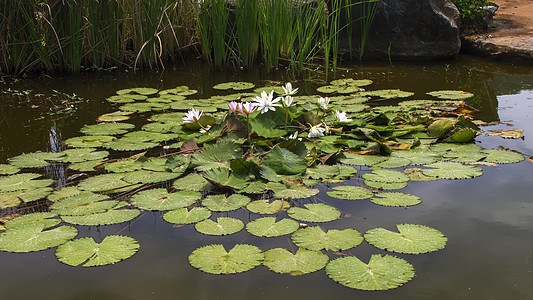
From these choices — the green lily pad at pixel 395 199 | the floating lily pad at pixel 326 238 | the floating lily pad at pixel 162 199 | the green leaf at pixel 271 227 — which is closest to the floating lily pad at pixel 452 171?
the green lily pad at pixel 395 199

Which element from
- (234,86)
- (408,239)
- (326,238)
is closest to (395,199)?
(408,239)

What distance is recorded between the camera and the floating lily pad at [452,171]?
2.03 metres

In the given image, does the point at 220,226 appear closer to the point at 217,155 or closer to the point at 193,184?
the point at 193,184

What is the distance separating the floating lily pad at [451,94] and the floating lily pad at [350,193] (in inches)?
67.1

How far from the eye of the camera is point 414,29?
495 centimetres

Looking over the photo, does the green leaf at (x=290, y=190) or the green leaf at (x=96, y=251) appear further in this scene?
the green leaf at (x=290, y=190)

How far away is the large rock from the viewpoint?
488 cm

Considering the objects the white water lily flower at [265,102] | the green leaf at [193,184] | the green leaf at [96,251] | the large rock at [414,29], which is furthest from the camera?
the large rock at [414,29]

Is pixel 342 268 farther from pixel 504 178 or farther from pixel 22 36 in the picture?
pixel 22 36

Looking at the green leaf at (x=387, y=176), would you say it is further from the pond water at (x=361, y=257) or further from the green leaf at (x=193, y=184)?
Result: the green leaf at (x=193, y=184)

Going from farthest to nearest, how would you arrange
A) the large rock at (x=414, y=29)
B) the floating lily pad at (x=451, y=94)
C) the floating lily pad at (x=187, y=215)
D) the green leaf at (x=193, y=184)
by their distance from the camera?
the large rock at (x=414, y=29) → the floating lily pad at (x=451, y=94) → the green leaf at (x=193, y=184) → the floating lily pad at (x=187, y=215)

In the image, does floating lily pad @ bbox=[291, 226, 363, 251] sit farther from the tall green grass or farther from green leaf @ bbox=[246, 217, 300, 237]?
the tall green grass

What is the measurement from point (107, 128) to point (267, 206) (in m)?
1.39

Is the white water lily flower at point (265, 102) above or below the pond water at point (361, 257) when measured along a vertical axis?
above
